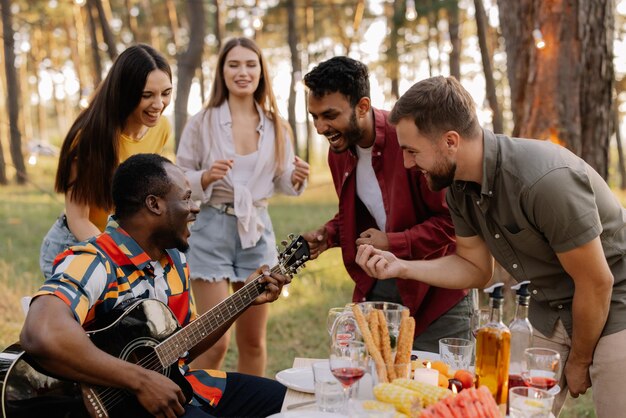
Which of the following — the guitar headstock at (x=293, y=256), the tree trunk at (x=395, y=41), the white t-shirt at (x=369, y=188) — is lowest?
the guitar headstock at (x=293, y=256)

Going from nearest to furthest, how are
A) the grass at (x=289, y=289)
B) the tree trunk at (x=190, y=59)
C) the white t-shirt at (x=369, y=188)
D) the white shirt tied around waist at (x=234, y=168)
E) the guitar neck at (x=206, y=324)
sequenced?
the guitar neck at (x=206, y=324), the white t-shirt at (x=369, y=188), the white shirt tied around waist at (x=234, y=168), the grass at (x=289, y=289), the tree trunk at (x=190, y=59)

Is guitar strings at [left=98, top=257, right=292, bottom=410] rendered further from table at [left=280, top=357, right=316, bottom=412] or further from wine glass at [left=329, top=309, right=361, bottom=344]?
wine glass at [left=329, top=309, right=361, bottom=344]

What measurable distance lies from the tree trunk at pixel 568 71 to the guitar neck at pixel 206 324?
10.6ft

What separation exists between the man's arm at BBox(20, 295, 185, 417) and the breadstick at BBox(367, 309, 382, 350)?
784 millimetres

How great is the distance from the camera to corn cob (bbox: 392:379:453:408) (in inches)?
81.0

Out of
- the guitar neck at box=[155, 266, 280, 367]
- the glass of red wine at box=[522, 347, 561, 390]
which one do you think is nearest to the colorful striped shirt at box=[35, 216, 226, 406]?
the guitar neck at box=[155, 266, 280, 367]

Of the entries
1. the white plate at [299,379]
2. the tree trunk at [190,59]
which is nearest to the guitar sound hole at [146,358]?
the white plate at [299,379]

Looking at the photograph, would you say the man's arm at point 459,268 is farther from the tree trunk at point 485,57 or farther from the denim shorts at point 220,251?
the tree trunk at point 485,57

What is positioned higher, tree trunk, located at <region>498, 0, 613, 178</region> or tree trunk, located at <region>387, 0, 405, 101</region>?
tree trunk, located at <region>387, 0, 405, 101</region>

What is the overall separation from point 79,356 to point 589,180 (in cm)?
187

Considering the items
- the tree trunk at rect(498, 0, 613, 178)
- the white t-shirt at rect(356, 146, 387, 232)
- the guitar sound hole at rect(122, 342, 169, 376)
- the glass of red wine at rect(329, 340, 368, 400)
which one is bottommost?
the guitar sound hole at rect(122, 342, 169, 376)

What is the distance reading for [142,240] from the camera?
9.52 feet

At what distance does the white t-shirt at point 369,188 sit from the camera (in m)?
3.46

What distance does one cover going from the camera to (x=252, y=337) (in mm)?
4387
